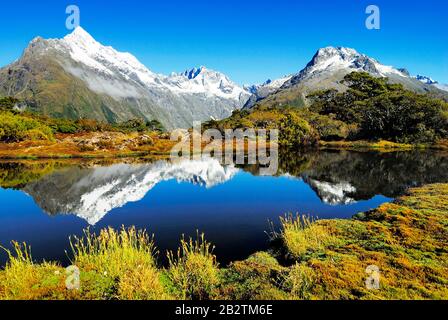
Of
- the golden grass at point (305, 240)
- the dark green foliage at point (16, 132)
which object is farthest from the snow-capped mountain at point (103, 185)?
the dark green foliage at point (16, 132)

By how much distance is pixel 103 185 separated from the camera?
51.7 m

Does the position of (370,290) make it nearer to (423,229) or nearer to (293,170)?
(423,229)

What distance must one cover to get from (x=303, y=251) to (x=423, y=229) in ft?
31.3

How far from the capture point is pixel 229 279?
17156mm

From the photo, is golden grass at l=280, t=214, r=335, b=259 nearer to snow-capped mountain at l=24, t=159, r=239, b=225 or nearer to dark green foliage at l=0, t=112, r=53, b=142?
snow-capped mountain at l=24, t=159, r=239, b=225

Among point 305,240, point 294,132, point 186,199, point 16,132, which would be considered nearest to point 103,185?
point 186,199

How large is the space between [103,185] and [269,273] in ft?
132

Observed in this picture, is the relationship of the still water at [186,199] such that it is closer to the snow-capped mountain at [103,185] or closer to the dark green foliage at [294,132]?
the snow-capped mountain at [103,185]

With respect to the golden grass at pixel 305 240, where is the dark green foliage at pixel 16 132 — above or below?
above

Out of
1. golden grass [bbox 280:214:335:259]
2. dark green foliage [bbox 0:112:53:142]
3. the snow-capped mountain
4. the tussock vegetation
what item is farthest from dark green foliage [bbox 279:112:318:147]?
the tussock vegetation

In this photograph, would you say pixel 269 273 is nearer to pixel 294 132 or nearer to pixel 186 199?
pixel 186 199

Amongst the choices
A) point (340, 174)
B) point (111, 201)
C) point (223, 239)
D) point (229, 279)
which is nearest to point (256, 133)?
point (340, 174)

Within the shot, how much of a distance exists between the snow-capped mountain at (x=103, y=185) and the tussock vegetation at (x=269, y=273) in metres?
15.3

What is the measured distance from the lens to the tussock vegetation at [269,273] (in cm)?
1463
